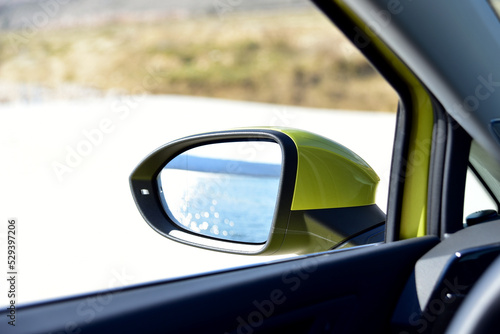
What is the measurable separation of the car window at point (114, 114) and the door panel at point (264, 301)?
0.08 metres

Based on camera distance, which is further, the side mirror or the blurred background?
the side mirror

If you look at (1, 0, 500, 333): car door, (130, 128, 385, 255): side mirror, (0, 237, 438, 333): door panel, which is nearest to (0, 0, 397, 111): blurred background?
(1, 0, 500, 333): car door

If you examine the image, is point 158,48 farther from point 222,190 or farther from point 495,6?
point 495,6

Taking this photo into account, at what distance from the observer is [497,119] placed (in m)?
1.79

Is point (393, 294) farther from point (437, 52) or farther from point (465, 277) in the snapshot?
point (437, 52)

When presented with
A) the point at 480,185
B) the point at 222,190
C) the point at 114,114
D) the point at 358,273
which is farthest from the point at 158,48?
the point at 480,185

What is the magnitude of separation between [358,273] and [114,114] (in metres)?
1.30

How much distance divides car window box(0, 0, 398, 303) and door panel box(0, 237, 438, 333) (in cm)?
8

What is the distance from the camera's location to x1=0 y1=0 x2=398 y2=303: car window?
64.8 inches

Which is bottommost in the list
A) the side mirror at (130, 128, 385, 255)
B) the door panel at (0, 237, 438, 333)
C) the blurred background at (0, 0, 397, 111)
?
the door panel at (0, 237, 438, 333)

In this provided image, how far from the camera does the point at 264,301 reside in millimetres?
1540

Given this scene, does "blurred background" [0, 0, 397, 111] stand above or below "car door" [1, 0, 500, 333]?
above

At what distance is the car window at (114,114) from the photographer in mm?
1646

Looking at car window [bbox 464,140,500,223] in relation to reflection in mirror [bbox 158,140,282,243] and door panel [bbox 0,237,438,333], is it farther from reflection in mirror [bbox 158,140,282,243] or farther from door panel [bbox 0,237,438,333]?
reflection in mirror [bbox 158,140,282,243]
